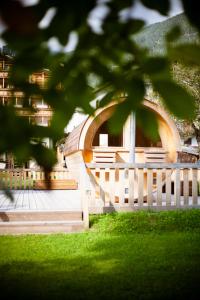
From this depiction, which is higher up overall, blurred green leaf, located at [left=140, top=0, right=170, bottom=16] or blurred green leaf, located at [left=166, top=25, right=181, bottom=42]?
blurred green leaf, located at [left=140, top=0, right=170, bottom=16]

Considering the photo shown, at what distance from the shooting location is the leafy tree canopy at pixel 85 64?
1125 millimetres

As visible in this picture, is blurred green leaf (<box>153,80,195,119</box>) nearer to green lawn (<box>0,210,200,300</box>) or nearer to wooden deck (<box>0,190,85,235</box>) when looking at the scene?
green lawn (<box>0,210,200,300</box>)

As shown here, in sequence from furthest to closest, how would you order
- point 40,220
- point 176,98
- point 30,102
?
point 40,220
point 30,102
point 176,98

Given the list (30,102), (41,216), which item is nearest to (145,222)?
(41,216)

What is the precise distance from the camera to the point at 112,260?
6293 millimetres

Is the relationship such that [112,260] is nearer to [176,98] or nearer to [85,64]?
[85,64]

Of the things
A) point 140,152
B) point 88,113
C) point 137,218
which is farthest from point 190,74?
point 88,113

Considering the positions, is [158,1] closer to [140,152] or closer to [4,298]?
[4,298]

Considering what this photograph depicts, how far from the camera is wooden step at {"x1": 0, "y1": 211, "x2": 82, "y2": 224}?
855 cm

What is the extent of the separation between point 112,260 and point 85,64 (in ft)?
17.6

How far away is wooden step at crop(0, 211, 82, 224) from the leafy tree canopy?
7.47 metres

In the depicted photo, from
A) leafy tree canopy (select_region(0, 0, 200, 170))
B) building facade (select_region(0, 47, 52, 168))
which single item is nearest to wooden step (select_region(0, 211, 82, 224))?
building facade (select_region(0, 47, 52, 168))

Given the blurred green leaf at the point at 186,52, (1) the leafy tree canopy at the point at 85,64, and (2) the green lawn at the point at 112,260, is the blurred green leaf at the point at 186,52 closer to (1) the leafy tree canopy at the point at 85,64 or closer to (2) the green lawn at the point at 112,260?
(1) the leafy tree canopy at the point at 85,64

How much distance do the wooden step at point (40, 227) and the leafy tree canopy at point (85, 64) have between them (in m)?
7.19
